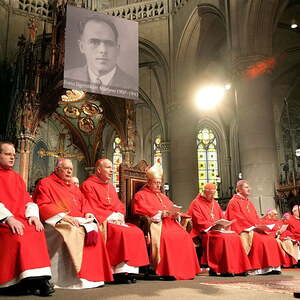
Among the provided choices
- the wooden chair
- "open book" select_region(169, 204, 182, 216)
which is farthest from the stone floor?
the wooden chair

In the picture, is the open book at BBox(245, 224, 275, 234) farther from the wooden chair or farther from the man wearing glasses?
the man wearing glasses

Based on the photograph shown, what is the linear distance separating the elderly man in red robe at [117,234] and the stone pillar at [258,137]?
18.6ft

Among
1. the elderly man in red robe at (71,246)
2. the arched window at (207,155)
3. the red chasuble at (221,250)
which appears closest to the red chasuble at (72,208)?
the elderly man in red robe at (71,246)

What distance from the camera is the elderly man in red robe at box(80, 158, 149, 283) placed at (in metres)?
4.80

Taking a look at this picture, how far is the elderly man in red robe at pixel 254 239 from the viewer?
630cm

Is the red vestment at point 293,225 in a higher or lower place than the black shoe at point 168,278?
higher

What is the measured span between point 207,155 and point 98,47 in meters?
15.7

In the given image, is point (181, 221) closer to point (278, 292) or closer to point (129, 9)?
point (278, 292)

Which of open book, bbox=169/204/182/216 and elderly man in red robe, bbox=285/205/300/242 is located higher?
open book, bbox=169/204/182/216

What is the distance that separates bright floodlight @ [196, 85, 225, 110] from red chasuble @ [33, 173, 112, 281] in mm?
13193

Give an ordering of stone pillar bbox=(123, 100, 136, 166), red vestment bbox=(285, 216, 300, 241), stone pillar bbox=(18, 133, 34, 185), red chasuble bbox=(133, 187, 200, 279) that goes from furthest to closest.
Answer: stone pillar bbox=(123, 100, 136, 166), stone pillar bbox=(18, 133, 34, 185), red vestment bbox=(285, 216, 300, 241), red chasuble bbox=(133, 187, 200, 279)

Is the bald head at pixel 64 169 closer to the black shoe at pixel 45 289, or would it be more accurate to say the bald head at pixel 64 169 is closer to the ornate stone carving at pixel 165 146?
the black shoe at pixel 45 289

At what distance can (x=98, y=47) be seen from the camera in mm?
9562

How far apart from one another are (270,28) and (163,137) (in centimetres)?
886
